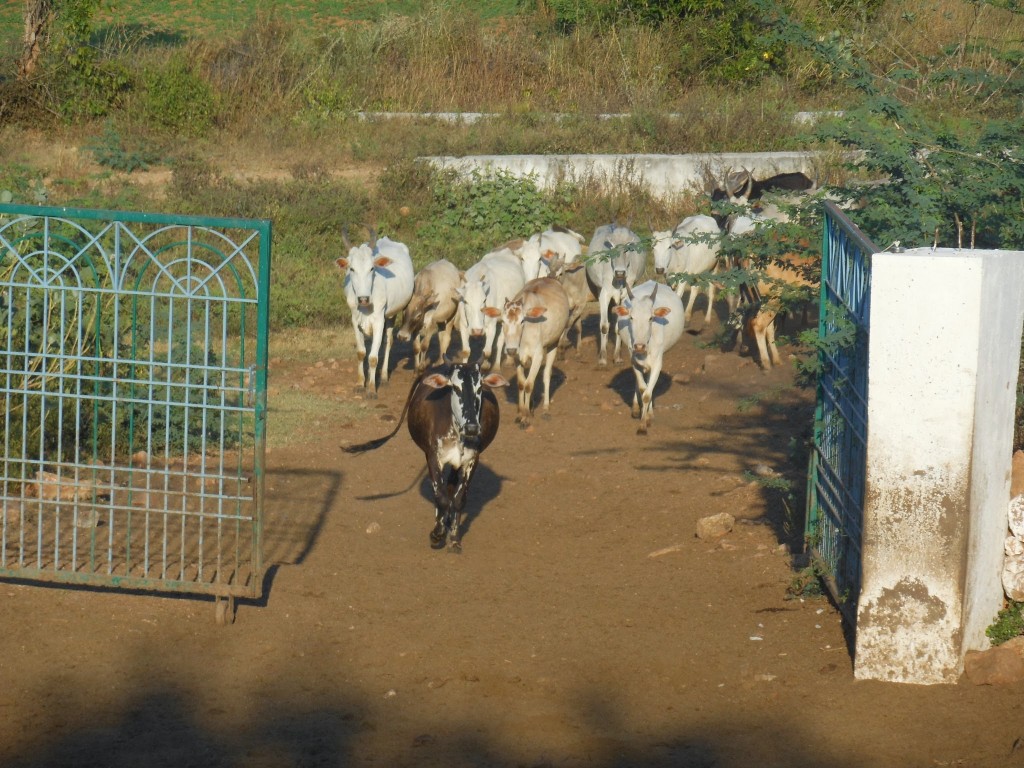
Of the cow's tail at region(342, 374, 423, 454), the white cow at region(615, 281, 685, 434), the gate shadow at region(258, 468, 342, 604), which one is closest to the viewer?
the gate shadow at region(258, 468, 342, 604)

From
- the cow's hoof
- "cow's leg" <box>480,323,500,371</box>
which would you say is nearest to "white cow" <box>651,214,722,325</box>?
"cow's leg" <box>480,323,500,371</box>

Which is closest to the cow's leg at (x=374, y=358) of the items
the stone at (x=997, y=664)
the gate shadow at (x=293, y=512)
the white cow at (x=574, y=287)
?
the white cow at (x=574, y=287)

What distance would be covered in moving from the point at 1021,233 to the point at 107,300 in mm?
6513

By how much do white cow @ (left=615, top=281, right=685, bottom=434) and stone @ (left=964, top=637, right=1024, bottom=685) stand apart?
5.66m

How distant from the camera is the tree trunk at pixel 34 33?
19.1m

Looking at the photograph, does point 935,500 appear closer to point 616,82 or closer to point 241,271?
point 241,271

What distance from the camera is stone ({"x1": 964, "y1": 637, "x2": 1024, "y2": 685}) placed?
522 cm

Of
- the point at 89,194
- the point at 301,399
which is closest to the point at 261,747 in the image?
the point at 301,399

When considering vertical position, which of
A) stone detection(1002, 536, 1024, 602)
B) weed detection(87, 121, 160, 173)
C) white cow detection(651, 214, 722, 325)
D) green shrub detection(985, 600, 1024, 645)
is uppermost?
weed detection(87, 121, 160, 173)

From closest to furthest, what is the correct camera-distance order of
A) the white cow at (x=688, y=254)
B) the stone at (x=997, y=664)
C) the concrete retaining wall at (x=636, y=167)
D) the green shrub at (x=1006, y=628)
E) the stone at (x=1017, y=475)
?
the stone at (x=997, y=664) < the green shrub at (x=1006, y=628) < the stone at (x=1017, y=475) < the white cow at (x=688, y=254) < the concrete retaining wall at (x=636, y=167)

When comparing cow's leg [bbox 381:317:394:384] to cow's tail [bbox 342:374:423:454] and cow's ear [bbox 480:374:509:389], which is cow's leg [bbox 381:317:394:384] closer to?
cow's tail [bbox 342:374:423:454]

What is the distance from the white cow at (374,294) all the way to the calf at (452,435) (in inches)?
160

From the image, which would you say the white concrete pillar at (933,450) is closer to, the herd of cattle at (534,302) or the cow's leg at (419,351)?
the herd of cattle at (534,302)

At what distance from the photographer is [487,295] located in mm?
12516
